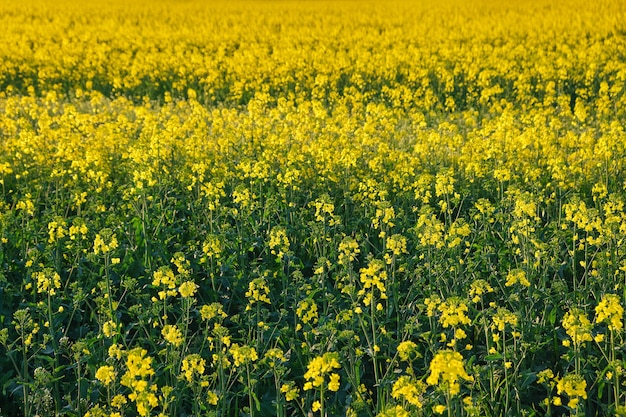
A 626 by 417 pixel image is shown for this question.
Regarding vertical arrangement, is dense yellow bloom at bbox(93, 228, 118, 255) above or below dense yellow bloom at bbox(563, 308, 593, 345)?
above

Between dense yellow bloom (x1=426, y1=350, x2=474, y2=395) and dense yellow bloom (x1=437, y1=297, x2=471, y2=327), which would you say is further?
dense yellow bloom (x1=437, y1=297, x2=471, y2=327)

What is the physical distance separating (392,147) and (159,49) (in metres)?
10.9

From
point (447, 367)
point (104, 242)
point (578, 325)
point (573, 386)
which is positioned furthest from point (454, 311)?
point (104, 242)

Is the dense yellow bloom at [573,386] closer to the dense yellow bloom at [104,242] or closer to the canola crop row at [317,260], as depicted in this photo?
the canola crop row at [317,260]

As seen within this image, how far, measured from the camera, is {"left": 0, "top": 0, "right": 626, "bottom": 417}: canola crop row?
3287 millimetres

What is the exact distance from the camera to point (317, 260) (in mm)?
4734

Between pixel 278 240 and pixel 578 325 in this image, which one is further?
pixel 278 240

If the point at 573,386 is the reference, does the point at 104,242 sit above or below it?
above

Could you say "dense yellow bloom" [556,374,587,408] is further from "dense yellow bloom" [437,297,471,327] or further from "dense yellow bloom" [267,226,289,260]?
"dense yellow bloom" [267,226,289,260]

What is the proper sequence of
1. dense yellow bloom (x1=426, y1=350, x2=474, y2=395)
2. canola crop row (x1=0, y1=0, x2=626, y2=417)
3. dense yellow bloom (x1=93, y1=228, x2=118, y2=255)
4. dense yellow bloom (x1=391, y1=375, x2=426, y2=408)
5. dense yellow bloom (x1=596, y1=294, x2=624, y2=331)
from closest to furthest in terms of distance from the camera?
dense yellow bloom (x1=426, y1=350, x2=474, y2=395), dense yellow bloom (x1=391, y1=375, x2=426, y2=408), dense yellow bloom (x1=596, y1=294, x2=624, y2=331), canola crop row (x1=0, y1=0, x2=626, y2=417), dense yellow bloom (x1=93, y1=228, x2=118, y2=255)

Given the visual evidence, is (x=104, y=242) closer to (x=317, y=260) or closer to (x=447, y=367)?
(x=317, y=260)

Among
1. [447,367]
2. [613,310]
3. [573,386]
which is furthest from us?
[613,310]

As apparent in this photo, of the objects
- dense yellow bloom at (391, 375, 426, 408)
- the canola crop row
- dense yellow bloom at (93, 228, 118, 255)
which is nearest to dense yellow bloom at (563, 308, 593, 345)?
the canola crop row

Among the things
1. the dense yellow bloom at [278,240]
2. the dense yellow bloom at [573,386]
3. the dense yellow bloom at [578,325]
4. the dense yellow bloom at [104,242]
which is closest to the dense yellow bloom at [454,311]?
the dense yellow bloom at [578,325]
